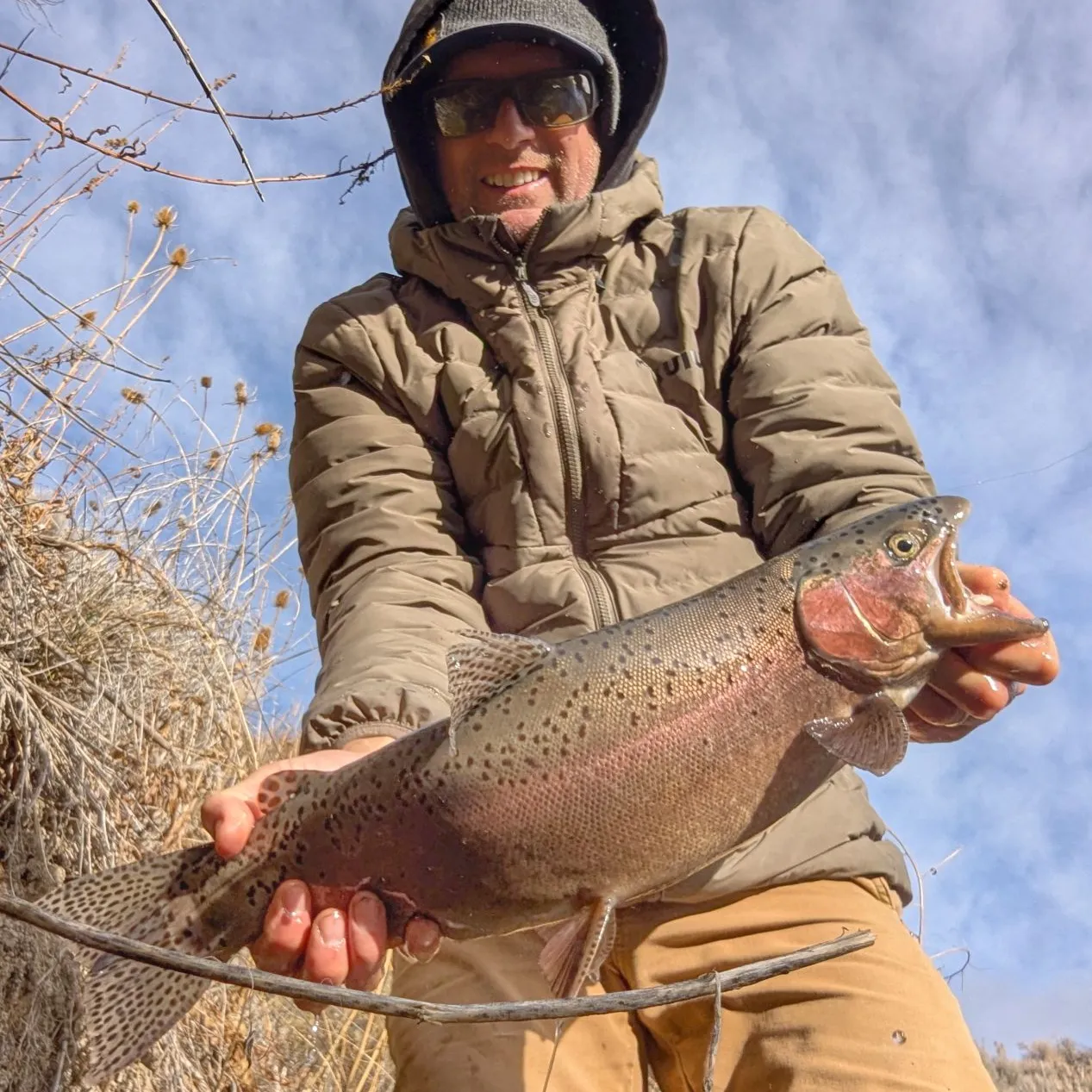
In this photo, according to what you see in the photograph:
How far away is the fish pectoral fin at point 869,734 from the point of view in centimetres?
208

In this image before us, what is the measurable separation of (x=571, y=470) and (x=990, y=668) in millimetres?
1255

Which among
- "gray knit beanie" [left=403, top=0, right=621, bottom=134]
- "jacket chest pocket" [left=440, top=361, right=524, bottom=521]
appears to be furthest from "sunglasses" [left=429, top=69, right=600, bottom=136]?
"jacket chest pocket" [left=440, top=361, right=524, bottom=521]

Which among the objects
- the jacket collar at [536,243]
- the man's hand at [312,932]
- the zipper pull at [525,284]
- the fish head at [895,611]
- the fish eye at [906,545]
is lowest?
the man's hand at [312,932]

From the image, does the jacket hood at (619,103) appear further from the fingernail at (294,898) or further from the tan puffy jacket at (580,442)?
the fingernail at (294,898)

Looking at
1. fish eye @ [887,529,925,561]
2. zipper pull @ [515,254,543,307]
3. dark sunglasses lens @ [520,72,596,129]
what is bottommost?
fish eye @ [887,529,925,561]

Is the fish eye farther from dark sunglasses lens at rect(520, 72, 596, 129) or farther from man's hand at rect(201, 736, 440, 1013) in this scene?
dark sunglasses lens at rect(520, 72, 596, 129)

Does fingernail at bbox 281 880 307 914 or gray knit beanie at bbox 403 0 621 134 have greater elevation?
gray knit beanie at bbox 403 0 621 134

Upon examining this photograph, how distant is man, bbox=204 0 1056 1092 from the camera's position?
2.40 meters

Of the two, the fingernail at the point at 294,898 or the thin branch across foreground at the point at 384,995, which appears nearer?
the thin branch across foreground at the point at 384,995

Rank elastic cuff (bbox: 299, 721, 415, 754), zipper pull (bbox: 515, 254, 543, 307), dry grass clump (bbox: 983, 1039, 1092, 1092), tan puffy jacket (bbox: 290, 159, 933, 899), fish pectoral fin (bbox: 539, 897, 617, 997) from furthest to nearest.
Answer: dry grass clump (bbox: 983, 1039, 1092, 1092) → zipper pull (bbox: 515, 254, 543, 307) → tan puffy jacket (bbox: 290, 159, 933, 899) → elastic cuff (bbox: 299, 721, 415, 754) → fish pectoral fin (bbox: 539, 897, 617, 997)

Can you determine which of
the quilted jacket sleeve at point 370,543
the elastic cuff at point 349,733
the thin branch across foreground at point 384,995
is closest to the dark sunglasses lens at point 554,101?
the quilted jacket sleeve at point 370,543

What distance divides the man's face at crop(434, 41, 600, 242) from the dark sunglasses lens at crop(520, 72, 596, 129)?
1.0 inches

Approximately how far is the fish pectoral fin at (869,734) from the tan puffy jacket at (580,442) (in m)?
0.54

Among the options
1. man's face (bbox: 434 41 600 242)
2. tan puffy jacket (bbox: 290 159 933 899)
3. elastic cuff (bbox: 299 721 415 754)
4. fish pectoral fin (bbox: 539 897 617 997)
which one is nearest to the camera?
fish pectoral fin (bbox: 539 897 617 997)
